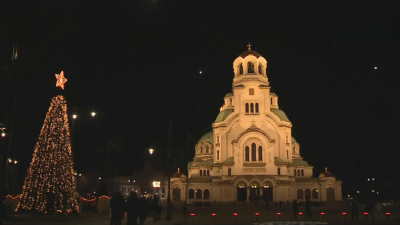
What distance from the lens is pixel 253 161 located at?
57.6m

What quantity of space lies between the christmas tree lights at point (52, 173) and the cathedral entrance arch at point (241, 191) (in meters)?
34.4

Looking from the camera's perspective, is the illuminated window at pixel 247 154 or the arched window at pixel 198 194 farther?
the arched window at pixel 198 194

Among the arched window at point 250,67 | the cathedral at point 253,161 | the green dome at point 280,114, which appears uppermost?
the arched window at point 250,67

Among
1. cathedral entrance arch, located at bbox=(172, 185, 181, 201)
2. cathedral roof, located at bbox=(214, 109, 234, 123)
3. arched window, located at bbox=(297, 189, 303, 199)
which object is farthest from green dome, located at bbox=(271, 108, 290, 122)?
cathedral entrance arch, located at bbox=(172, 185, 181, 201)

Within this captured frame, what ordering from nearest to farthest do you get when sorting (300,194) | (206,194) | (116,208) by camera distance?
(116,208) → (206,194) → (300,194)

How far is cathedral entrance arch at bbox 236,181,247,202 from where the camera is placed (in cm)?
5706

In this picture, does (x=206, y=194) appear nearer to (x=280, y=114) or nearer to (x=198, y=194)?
(x=198, y=194)

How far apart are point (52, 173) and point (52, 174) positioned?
0.18 feet

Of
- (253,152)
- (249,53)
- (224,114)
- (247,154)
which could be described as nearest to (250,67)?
(249,53)

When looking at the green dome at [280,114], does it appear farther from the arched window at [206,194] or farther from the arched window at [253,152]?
the arched window at [206,194]

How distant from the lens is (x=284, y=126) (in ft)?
202

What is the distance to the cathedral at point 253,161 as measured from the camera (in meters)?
57.2

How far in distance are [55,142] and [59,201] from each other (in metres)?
3.34

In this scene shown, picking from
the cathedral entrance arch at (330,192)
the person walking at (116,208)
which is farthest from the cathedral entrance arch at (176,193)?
the person walking at (116,208)
